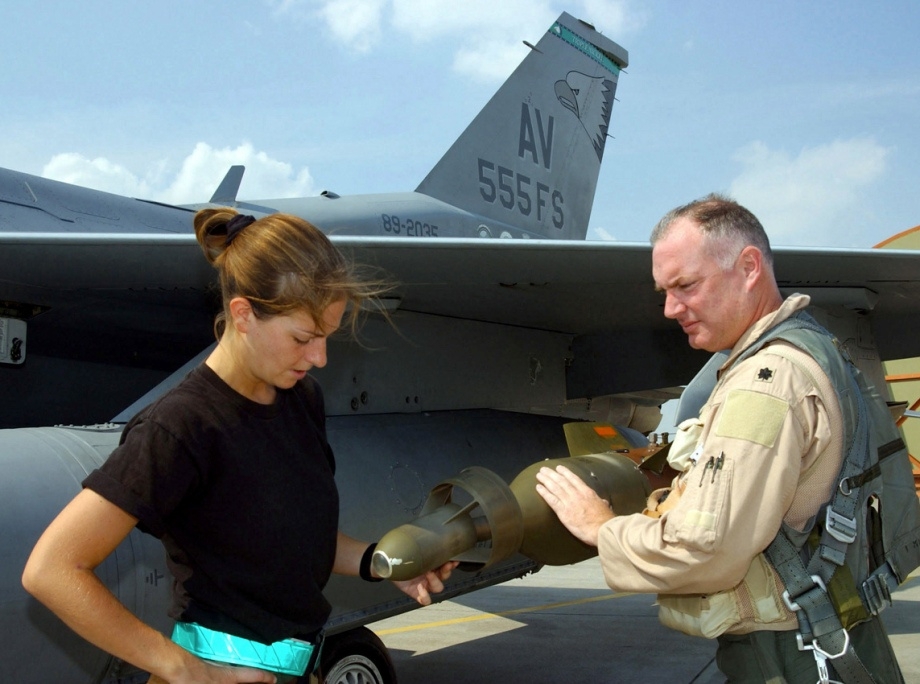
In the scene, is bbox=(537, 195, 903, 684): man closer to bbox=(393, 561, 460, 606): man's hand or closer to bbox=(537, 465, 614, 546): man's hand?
bbox=(537, 465, 614, 546): man's hand

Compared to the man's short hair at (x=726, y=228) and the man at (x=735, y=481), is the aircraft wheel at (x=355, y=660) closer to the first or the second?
the man at (x=735, y=481)

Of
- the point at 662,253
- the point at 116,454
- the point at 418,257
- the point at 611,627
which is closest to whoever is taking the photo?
the point at 116,454

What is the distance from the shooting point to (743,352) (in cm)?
205

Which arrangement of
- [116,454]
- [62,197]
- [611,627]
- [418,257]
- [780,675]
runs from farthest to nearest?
[611,627] → [62,197] → [418,257] → [780,675] → [116,454]

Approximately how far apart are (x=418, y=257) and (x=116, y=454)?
244 centimetres

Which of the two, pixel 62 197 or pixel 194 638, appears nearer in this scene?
pixel 194 638

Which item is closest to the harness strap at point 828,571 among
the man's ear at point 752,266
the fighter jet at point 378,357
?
the man's ear at point 752,266

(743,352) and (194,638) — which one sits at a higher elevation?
(743,352)

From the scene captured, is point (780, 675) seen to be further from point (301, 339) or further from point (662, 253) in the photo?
point (301, 339)

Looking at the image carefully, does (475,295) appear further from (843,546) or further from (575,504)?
(843,546)

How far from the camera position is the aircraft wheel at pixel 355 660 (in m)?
4.01

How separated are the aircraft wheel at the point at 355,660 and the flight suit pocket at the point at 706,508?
8.19ft

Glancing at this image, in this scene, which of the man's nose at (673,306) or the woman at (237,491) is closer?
the woman at (237,491)

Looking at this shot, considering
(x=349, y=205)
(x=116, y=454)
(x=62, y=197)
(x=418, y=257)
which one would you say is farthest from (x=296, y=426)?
(x=349, y=205)
